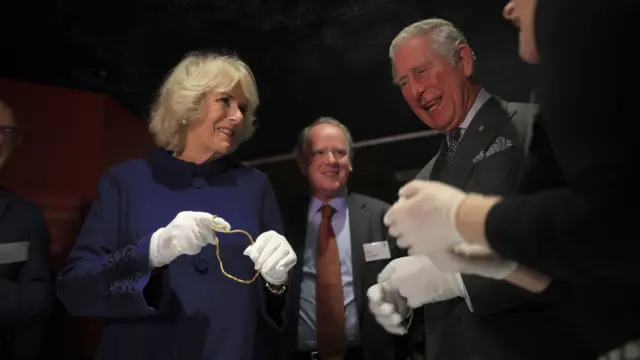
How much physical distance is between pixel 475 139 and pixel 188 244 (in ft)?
2.46

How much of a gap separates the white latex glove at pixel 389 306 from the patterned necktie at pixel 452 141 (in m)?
0.39

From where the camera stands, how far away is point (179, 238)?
52.8 inches

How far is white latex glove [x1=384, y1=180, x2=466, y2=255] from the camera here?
0.82 metres

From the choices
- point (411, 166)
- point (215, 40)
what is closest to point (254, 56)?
point (215, 40)

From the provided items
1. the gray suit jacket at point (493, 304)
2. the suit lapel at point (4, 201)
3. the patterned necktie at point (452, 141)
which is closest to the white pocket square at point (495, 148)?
the gray suit jacket at point (493, 304)

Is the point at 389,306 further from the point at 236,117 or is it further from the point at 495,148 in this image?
the point at 236,117

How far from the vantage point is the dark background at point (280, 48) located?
7.91 ft

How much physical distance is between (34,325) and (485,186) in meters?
1.76

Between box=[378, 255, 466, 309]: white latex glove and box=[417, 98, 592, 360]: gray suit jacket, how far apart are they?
0.04 metres

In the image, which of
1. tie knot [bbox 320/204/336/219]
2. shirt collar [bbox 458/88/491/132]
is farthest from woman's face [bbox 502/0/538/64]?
tie knot [bbox 320/204/336/219]

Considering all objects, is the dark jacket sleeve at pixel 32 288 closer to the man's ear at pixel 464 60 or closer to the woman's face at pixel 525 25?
the man's ear at pixel 464 60

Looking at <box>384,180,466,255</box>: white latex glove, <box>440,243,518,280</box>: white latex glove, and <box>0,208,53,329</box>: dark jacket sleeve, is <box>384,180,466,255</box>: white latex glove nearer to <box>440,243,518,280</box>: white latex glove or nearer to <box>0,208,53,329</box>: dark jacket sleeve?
<box>440,243,518,280</box>: white latex glove

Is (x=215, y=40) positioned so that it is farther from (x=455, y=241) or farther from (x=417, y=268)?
(x=455, y=241)

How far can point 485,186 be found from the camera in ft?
3.91
